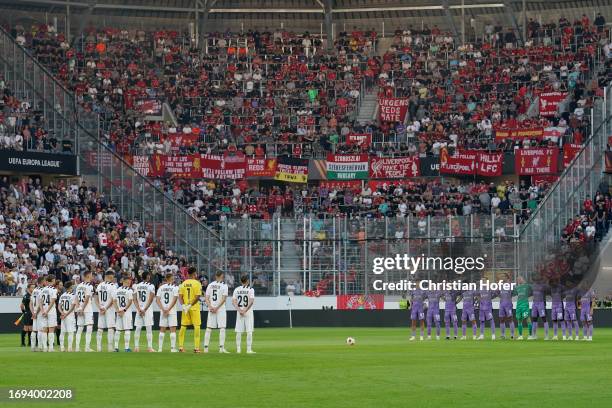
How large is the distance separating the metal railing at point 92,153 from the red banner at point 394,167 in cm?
1147

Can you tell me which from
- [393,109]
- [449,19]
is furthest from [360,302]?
[449,19]

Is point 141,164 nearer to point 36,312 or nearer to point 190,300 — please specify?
point 36,312

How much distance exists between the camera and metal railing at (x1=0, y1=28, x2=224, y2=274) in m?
64.5

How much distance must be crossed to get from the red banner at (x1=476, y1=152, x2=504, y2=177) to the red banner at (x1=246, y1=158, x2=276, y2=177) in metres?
10.1

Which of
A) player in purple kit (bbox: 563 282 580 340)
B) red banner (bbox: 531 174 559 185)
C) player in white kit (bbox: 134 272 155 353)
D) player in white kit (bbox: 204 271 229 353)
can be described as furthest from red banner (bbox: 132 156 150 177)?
player in white kit (bbox: 204 271 229 353)

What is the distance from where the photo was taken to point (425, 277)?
58.9 metres

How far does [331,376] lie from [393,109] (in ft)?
163

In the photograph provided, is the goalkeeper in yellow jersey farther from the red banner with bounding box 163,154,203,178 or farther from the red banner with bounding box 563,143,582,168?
the red banner with bounding box 563,143,582,168

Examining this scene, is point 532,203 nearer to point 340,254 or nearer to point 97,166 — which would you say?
point 340,254

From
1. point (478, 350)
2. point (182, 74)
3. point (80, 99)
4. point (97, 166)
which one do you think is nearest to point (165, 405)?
point (478, 350)

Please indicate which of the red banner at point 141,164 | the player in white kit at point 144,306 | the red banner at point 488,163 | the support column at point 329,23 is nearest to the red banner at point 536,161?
the red banner at point 488,163

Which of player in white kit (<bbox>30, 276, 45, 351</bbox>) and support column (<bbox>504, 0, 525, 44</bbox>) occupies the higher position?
support column (<bbox>504, 0, 525, 44</bbox>)

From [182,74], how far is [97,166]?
1310 cm

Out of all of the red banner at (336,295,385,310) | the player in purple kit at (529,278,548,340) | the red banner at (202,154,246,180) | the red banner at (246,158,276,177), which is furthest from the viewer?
the red banner at (246,158,276,177)
